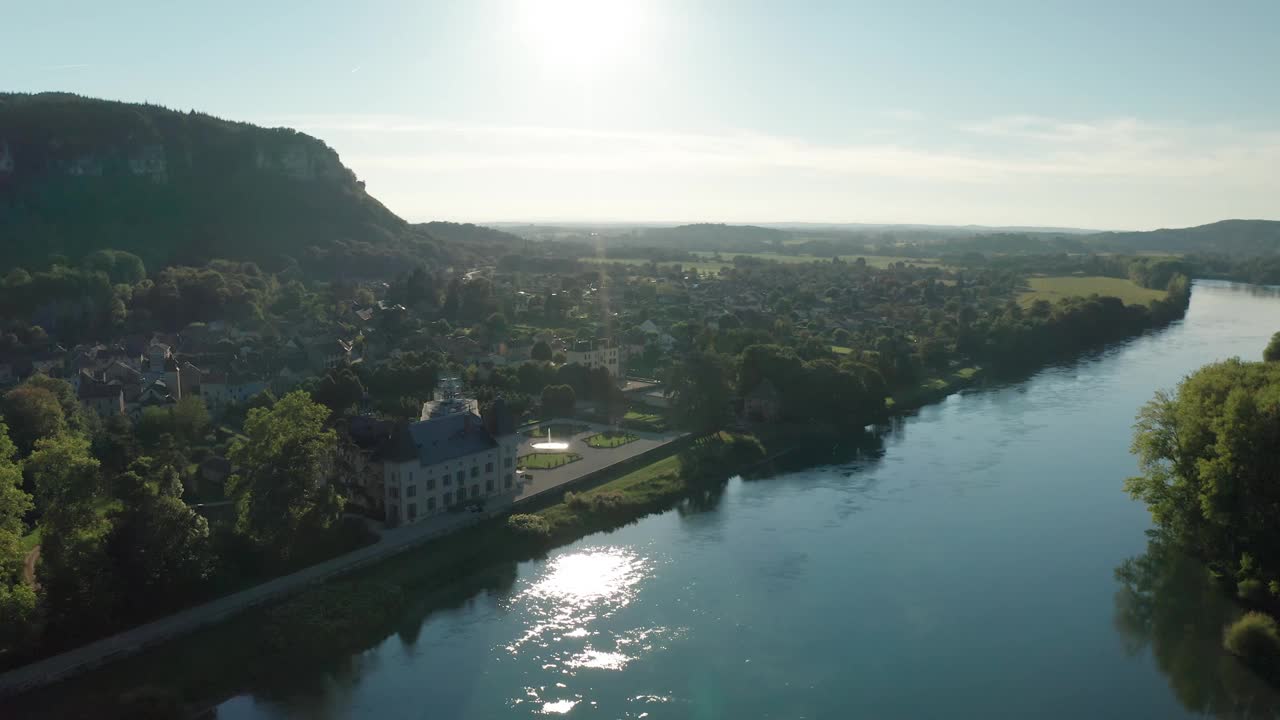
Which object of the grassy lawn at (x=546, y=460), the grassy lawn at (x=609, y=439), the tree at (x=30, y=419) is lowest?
the grassy lawn at (x=546, y=460)

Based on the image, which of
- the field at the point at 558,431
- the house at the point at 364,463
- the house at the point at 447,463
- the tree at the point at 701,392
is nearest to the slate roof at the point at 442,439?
the house at the point at 447,463

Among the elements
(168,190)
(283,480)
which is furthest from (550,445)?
(168,190)

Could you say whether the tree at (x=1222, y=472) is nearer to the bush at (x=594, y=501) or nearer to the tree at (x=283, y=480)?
the bush at (x=594, y=501)

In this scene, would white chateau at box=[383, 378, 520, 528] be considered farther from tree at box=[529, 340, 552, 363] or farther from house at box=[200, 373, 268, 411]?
tree at box=[529, 340, 552, 363]

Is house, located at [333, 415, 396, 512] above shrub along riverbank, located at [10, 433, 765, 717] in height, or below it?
above

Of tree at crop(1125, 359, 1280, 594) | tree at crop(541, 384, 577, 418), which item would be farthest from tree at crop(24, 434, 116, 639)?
tree at crop(1125, 359, 1280, 594)

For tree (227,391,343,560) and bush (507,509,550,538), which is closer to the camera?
tree (227,391,343,560)

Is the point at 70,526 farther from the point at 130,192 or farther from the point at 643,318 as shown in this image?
the point at 130,192

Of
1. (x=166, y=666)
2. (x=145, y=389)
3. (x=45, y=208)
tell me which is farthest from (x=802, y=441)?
(x=45, y=208)

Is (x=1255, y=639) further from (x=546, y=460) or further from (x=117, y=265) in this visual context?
(x=117, y=265)
